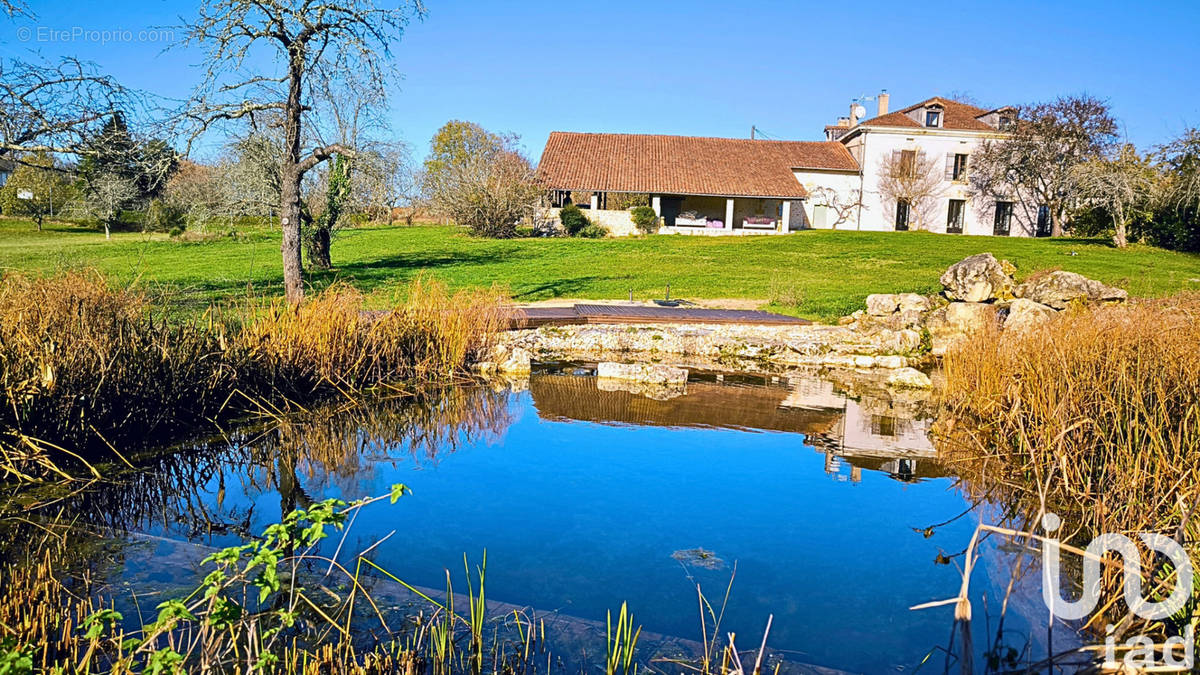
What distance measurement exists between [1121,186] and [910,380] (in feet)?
76.2

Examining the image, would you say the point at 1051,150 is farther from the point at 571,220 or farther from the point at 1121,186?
the point at 571,220

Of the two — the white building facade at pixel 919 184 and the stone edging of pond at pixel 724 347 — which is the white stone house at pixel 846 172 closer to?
the white building facade at pixel 919 184

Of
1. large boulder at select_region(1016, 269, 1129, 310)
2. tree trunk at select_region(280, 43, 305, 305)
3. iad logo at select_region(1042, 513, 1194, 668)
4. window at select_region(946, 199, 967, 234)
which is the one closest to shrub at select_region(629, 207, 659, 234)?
window at select_region(946, 199, 967, 234)

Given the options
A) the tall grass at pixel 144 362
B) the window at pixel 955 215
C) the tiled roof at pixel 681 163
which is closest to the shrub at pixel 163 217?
the tiled roof at pixel 681 163

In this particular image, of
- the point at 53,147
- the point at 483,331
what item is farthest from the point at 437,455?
the point at 53,147

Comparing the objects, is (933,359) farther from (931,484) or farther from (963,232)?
(963,232)

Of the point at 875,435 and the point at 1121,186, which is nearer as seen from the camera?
the point at 875,435

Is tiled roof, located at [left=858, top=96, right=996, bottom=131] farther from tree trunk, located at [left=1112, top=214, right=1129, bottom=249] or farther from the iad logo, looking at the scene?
the iad logo

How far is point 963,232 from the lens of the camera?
38.8 meters

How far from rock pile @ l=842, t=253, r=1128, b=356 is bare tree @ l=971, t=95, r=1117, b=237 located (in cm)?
2181

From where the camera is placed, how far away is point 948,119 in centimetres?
3884

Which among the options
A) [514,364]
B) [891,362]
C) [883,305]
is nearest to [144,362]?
[514,364]

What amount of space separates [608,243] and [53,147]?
2111 centimetres

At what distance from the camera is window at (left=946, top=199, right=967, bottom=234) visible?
38.7 meters
